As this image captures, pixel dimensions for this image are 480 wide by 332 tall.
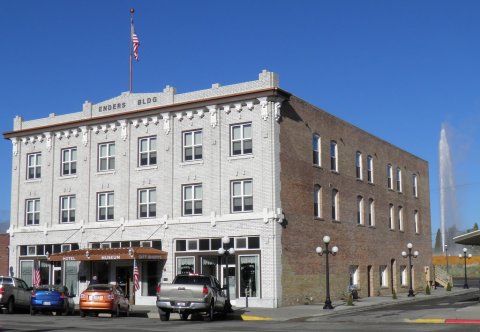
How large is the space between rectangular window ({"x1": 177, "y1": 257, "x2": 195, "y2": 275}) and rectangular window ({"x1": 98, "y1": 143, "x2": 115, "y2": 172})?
7497 mm

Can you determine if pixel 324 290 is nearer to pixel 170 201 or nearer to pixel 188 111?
pixel 170 201

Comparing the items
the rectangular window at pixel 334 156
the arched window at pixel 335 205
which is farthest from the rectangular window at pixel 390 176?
the arched window at pixel 335 205

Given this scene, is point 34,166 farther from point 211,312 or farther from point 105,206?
point 211,312

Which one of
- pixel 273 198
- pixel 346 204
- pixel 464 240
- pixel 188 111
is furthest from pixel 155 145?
pixel 464 240

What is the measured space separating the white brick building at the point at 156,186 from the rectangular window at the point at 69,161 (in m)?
0.07

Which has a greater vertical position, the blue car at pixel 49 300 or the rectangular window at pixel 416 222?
the rectangular window at pixel 416 222

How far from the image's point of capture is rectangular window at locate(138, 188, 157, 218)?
39.6 metres

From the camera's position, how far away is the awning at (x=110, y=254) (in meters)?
36.2

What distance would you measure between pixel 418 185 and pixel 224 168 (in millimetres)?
26744

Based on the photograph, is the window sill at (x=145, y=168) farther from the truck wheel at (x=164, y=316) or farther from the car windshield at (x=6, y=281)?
the truck wheel at (x=164, y=316)

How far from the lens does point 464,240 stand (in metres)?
33.5

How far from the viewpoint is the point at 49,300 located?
31266 mm

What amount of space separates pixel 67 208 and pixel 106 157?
4.30 m

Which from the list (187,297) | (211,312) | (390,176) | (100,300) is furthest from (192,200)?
(390,176)
